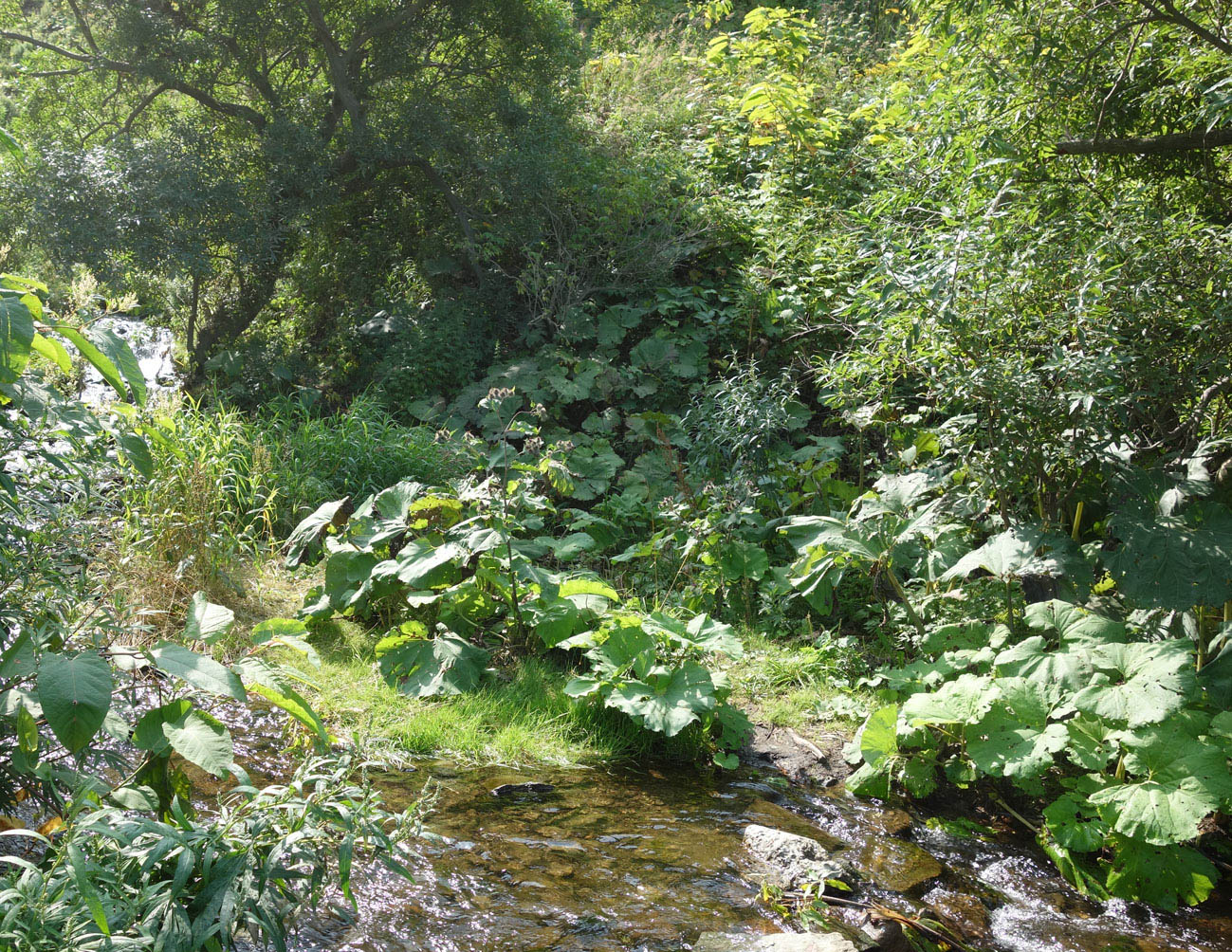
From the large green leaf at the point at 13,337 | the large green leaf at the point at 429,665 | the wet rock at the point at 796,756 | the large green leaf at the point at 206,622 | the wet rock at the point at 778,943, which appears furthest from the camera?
the large green leaf at the point at 429,665

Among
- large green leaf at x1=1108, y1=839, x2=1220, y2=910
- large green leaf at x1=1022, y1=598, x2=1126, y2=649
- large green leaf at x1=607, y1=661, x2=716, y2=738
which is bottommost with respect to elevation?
large green leaf at x1=1108, y1=839, x2=1220, y2=910

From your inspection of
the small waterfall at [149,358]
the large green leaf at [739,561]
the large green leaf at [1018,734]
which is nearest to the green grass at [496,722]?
the large green leaf at [739,561]

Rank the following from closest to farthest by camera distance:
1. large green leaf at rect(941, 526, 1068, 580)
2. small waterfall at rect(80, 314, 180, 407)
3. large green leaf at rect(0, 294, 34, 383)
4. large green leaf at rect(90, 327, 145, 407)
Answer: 1. large green leaf at rect(0, 294, 34, 383)
2. large green leaf at rect(90, 327, 145, 407)
3. large green leaf at rect(941, 526, 1068, 580)
4. small waterfall at rect(80, 314, 180, 407)

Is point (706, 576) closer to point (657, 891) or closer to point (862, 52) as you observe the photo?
point (657, 891)

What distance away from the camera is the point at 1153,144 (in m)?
3.80

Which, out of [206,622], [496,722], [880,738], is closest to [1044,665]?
[880,738]

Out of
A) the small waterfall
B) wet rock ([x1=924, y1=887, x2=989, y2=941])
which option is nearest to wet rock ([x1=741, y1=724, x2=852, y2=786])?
wet rock ([x1=924, y1=887, x2=989, y2=941])

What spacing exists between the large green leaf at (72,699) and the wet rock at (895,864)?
99.9 inches

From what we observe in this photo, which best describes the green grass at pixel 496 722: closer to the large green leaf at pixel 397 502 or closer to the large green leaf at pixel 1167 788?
the large green leaf at pixel 397 502

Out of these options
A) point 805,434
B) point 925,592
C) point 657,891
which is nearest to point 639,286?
point 805,434

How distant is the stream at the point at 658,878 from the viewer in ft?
8.99

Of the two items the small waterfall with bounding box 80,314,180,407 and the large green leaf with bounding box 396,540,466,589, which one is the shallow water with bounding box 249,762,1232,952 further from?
the small waterfall with bounding box 80,314,180,407

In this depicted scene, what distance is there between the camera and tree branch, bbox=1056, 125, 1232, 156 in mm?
3637

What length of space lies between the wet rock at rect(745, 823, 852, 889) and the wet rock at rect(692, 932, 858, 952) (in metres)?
0.26
